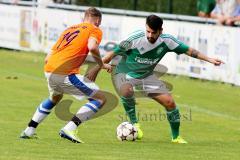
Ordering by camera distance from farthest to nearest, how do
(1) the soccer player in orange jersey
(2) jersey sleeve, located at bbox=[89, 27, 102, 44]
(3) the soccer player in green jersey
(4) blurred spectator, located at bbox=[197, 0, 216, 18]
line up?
1. (4) blurred spectator, located at bbox=[197, 0, 216, 18]
2. (3) the soccer player in green jersey
3. (1) the soccer player in orange jersey
4. (2) jersey sleeve, located at bbox=[89, 27, 102, 44]

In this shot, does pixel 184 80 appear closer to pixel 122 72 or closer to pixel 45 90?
pixel 45 90

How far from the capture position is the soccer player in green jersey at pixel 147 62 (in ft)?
42.2

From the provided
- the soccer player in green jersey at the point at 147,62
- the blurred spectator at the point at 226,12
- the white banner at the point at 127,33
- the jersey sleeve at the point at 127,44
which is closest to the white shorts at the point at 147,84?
the soccer player in green jersey at the point at 147,62

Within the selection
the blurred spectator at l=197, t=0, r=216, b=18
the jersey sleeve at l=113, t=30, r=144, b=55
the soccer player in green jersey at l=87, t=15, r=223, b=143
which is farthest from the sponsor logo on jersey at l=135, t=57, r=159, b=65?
the blurred spectator at l=197, t=0, r=216, b=18

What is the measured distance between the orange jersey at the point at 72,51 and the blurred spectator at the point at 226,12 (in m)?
10.8

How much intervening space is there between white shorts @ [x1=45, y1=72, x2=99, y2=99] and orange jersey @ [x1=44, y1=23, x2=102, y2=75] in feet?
0.25

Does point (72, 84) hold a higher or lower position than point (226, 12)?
higher

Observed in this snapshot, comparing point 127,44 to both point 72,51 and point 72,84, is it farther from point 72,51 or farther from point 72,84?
point 72,84

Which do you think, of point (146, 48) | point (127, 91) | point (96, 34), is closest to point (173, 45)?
point (146, 48)

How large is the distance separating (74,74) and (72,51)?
1.08ft

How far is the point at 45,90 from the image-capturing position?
66.9ft

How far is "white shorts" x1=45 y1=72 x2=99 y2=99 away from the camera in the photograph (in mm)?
12344

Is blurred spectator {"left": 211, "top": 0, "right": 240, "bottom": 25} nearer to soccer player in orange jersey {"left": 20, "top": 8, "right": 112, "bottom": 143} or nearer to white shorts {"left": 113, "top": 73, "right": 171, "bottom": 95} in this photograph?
white shorts {"left": 113, "top": 73, "right": 171, "bottom": 95}

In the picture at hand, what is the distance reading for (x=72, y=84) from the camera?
1238cm
